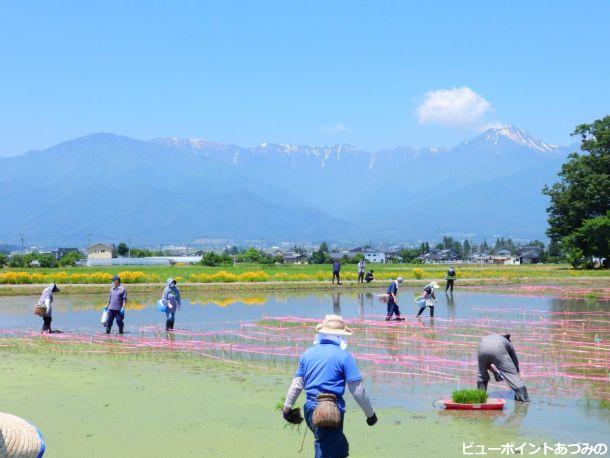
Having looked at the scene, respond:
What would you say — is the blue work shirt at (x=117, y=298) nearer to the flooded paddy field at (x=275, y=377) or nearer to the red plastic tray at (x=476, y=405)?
the flooded paddy field at (x=275, y=377)

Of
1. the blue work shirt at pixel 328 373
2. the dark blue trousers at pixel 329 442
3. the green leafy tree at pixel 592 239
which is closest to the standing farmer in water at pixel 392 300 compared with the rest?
the blue work shirt at pixel 328 373

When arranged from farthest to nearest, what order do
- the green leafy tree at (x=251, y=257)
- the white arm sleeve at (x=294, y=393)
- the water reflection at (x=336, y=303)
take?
the green leafy tree at (x=251, y=257)
the water reflection at (x=336, y=303)
the white arm sleeve at (x=294, y=393)

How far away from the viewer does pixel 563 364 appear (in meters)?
15.3

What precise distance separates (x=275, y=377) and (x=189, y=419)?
346cm

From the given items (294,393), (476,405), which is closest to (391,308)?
(476,405)

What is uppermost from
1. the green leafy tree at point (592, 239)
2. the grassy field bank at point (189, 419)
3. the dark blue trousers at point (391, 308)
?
the green leafy tree at point (592, 239)

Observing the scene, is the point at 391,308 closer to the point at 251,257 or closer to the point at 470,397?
the point at 470,397

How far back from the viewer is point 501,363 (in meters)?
12.1

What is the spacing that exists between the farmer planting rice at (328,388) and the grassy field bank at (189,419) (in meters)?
2.23

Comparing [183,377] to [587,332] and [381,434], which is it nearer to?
[381,434]

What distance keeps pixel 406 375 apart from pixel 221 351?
5.02m

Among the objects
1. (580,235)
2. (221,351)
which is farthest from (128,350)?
(580,235)

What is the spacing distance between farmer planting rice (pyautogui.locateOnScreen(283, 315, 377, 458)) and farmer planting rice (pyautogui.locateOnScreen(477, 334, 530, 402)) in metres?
5.20

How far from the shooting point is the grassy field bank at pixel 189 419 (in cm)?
958
